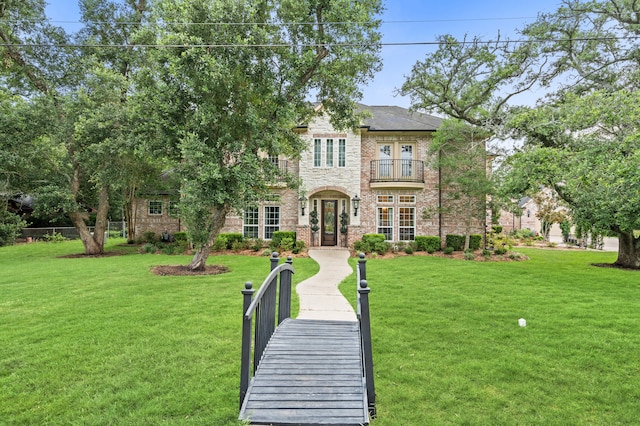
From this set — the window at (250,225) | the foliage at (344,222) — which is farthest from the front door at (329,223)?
the window at (250,225)

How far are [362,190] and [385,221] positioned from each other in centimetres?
199

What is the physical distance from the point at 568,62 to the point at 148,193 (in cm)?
2061

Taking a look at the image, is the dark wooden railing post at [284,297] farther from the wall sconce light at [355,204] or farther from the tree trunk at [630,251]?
the tree trunk at [630,251]

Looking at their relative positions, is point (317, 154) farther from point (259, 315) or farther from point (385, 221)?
point (259, 315)

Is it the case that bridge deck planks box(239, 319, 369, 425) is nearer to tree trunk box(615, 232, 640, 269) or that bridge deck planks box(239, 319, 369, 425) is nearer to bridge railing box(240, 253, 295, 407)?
bridge railing box(240, 253, 295, 407)

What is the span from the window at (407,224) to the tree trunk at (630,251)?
802 cm

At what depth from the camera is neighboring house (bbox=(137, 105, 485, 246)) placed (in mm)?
17031

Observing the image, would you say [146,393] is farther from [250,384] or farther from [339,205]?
[339,205]

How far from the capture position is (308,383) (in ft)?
11.1

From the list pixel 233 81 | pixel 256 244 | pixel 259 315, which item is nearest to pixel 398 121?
pixel 256 244

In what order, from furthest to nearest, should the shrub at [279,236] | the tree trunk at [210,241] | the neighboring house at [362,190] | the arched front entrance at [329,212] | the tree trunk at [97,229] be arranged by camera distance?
the arched front entrance at [329,212]
the neighboring house at [362,190]
the shrub at [279,236]
the tree trunk at [97,229]
the tree trunk at [210,241]

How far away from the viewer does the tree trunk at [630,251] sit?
13.0 metres

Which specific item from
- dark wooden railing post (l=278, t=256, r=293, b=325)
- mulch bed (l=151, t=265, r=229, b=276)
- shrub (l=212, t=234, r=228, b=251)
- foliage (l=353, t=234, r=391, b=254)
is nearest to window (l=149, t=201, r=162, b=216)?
shrub (l=212, t=234, r=228, b=251)

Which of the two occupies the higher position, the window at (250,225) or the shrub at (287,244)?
the window at (250,225)
